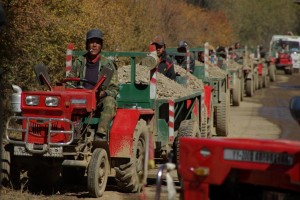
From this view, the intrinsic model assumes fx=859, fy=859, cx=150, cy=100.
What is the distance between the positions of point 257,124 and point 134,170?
11.4 meters

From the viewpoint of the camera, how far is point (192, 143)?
5.83 metres

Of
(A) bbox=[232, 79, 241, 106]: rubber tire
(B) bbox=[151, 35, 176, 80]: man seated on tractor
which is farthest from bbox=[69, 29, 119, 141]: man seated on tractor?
(A) bbox=[232, 79, 241, 106]: rubber tire

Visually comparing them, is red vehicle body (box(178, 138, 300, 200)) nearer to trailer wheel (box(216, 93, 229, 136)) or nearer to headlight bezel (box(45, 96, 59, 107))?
headlight bezel (box(45, 96, 59, 107))

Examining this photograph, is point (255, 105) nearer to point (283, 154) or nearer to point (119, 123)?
point (119, 123)

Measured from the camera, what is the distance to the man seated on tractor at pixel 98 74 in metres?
10.2

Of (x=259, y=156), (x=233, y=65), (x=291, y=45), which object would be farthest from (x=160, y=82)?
(x=291, y=45)

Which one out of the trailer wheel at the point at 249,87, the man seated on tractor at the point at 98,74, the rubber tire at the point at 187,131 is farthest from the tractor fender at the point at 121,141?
the trailer wheel at the point at 249,87

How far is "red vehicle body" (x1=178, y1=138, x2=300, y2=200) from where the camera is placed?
5539 mm

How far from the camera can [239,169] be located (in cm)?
577

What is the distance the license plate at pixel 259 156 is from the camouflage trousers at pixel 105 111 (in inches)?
181

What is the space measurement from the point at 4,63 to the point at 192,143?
9777 mm

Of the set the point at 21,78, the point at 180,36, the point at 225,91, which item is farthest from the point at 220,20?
the point at 21,78

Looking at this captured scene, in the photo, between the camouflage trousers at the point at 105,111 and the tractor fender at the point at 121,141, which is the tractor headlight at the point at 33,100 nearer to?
the camouflage trousers at the point at 105,111

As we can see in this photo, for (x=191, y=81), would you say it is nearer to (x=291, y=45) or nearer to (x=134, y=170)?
(x=134, y=170)
